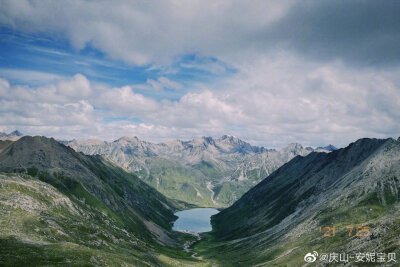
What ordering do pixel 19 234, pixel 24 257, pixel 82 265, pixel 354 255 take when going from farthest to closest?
pixel 19 234, pixel 354 255, pixel 82 265, pixel 24 257

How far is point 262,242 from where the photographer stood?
16712cm

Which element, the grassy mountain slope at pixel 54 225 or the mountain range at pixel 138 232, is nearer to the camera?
the grassy mountain slope at pixel 54 225

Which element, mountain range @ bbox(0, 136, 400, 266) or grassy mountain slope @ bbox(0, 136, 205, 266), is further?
mountain range @ bbox(0, 136, 400, 266)

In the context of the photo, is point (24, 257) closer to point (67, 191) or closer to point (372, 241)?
point (372, 241)

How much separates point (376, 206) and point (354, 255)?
7590 centimetres

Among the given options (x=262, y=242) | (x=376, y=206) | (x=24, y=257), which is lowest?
(x=262, y=242)

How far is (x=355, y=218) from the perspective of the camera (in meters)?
127

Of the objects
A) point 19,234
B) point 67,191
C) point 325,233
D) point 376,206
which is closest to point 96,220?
point 67,191

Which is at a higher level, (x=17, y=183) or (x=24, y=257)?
(x=17, y=183)

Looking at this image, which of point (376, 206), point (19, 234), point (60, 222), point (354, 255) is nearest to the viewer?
point (354, 255)

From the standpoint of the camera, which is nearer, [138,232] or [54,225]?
[54,225]

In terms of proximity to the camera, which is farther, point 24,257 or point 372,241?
point 372,241

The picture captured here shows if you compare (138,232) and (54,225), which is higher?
(54,225)

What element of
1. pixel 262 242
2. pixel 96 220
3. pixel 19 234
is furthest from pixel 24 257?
pixel 262 242
